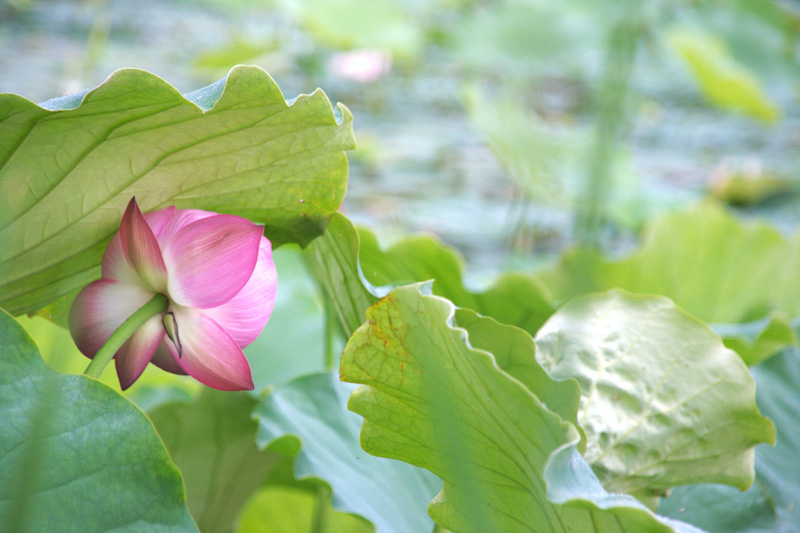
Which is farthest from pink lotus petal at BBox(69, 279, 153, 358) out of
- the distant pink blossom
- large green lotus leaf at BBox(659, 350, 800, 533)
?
the distant pink blossom

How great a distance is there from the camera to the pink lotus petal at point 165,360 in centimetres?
31

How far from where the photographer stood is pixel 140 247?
0.91 ft

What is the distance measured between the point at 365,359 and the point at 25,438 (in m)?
0.13

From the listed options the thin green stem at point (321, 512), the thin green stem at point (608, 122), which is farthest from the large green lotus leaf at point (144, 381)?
the thin green stem at point (608, 122)

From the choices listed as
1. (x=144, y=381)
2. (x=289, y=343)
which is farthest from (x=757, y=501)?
(x=144, y=381)

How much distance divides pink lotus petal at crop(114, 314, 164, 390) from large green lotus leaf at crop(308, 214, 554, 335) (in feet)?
0.31

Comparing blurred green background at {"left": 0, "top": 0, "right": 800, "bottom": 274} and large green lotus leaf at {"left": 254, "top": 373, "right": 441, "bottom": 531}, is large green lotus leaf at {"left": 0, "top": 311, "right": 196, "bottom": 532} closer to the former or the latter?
large green lotus leaf at {"left": 254, "top": 373, "right": 441, "bottom": 531}

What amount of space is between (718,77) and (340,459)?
91.5 inches

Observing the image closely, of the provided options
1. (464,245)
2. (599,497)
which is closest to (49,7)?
(464,245)

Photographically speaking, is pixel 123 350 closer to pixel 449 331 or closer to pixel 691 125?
pixel 449 331

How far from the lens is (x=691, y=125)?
394cm

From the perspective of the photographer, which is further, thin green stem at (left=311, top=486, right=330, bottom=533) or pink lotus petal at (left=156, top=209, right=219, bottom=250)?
thin green stem at (left=311, top=486, right=330, bottom=533)

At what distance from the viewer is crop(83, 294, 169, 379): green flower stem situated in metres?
0.27

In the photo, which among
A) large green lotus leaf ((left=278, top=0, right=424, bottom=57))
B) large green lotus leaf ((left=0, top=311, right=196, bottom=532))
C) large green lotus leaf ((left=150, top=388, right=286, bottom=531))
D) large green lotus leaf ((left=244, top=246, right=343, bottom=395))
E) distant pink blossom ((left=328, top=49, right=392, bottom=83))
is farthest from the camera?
distant pink blossom ((left=328, top=49, right=392, bottom=83))
